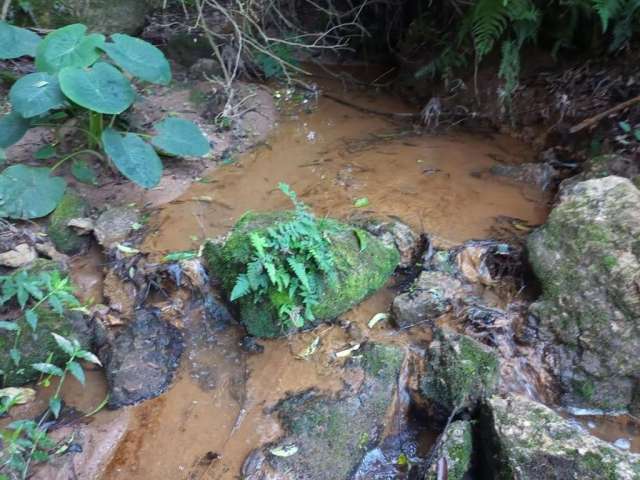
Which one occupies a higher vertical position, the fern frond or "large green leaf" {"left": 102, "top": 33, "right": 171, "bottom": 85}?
"large green leaf" {"left": 102, "top": 33, "right": 171, "bottom": 85}

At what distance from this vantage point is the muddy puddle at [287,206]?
2.48 metres

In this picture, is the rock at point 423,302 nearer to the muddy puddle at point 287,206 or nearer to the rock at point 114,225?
the muddy puddle at point 287,206

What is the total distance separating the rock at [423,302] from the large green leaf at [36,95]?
7.89ft

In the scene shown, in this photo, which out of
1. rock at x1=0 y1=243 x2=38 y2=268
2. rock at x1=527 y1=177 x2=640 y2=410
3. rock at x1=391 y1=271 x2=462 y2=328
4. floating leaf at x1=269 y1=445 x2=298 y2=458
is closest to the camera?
floating leaf at x1=269 y1=445 x2=298 y2=458

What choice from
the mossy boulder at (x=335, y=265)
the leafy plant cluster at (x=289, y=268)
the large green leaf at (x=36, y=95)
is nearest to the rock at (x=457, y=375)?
the mossy boulder at (x=335, y=265)

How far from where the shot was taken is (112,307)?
301 cm

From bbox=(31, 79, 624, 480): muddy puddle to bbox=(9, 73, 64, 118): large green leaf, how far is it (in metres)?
0.95

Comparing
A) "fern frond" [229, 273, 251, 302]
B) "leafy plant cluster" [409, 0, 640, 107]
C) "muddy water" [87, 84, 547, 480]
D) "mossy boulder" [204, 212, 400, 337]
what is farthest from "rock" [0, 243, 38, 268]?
"leafy plant cluster" [409, 0, 640, 107]

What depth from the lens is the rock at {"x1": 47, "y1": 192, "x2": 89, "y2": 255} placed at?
3.37 metres

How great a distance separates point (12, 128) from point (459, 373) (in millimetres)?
3132

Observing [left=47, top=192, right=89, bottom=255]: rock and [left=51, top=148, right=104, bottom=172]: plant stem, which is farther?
[left=51, top=148, right=104, bottom=172]: plant stem

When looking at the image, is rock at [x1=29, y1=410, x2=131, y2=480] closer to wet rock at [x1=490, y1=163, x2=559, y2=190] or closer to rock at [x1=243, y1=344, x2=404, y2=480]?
rock at [x1=243, y1=344, x2=404, y2=480]

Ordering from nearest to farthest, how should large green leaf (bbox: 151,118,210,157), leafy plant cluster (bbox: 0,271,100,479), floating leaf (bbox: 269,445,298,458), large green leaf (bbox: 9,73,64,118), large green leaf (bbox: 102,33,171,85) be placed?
leafy plant cluster (bbox: 0,271,100,479) → floating leaf (bbox: 269,445,298,458) → large green leaf (bbox: 9,73,64,118) → large green leaf (bbox: 102,33,171,85) → large green leaf (bbox: 151,118,210,157)

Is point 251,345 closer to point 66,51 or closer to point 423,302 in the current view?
point 423,302
